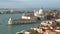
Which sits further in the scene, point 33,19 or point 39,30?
point 33,19

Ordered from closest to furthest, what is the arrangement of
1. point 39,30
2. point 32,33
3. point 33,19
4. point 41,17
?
point 32,33 → point 39,30 → point 33,19 → point 41,17

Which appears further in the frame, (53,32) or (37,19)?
(37,19)

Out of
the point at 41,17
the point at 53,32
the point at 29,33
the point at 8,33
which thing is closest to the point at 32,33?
the point at 29,33

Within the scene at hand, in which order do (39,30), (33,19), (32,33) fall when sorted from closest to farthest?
(32,33) < (39,30) < (33,19)

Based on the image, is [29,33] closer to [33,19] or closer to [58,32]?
[58,32]

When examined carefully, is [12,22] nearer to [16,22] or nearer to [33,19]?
[16,22]

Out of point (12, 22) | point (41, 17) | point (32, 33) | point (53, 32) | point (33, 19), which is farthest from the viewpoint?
point (41, 17)

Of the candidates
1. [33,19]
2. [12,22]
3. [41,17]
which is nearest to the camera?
[12,22]

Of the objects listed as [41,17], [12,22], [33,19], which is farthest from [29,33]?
[41,17]
